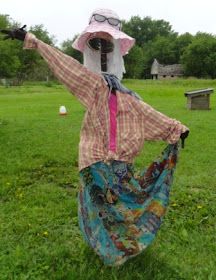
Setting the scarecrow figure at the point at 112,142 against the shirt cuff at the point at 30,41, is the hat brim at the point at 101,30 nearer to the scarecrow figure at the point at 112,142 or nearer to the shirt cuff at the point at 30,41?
the scarecrow figure at the point at 112,142

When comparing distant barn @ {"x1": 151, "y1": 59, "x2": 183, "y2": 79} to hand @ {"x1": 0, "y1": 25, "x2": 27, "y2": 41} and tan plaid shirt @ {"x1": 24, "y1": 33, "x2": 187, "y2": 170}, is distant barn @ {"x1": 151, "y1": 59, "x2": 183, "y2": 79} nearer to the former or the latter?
tan plaid shirt @ {"x1": 24, "y1": 33, "x2": 187, "y2": 170}

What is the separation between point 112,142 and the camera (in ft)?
12.1

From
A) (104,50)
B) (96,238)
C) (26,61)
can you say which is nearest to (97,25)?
(104,50)

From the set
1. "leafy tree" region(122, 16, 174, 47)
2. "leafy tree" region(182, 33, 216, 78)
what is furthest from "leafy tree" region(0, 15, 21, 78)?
"leafy tree" region(122, 16, 174, 47)

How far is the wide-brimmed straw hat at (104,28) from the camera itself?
364cm

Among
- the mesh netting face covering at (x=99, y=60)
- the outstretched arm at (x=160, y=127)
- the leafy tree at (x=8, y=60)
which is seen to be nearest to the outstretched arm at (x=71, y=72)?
the mesh netting face covering at (x=99, y=60)

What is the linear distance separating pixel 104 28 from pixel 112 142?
914 millimetres

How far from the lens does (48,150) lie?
877cm

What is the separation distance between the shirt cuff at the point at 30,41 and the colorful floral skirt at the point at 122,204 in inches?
42.3

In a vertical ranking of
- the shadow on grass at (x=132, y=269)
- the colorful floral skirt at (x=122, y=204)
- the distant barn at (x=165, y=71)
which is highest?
the colorful floral skirt at (x=122, y=204)

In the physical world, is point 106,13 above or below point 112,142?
above

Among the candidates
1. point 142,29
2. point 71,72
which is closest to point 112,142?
point 71,72

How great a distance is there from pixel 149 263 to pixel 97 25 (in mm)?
2132

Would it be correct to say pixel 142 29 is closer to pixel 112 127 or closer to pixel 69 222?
pixel 69 222
